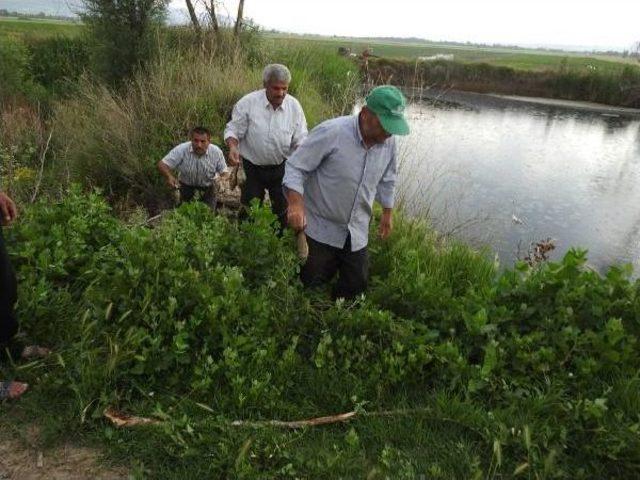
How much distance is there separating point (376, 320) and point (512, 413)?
822 millimetres

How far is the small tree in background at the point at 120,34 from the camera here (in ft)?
30.3

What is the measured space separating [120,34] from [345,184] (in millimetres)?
8005

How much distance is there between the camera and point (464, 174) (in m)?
10.3

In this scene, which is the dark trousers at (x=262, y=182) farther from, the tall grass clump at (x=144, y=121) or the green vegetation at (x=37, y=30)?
the green vegetation at (x=37, y=30)

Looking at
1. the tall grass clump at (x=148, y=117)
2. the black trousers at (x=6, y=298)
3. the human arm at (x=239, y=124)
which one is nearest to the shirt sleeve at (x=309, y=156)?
the black trousers at (x=6, y=298)

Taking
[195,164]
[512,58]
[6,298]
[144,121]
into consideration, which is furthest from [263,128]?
[512,58]

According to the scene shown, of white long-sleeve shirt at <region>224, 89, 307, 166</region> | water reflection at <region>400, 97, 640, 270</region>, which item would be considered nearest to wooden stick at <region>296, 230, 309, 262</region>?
white long-sleeve shirt at <region>224, 89, 307, 166</region>

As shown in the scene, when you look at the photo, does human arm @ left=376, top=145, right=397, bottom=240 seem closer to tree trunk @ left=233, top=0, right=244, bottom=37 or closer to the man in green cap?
the man in green cap

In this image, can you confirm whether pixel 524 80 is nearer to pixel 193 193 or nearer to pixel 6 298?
pixel 193 193

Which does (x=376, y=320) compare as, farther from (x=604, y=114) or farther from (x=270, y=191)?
(x=604, y=114)

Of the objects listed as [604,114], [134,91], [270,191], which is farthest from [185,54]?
[604,114]

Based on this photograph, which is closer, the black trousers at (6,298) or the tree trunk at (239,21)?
the black trousers at (6,298)

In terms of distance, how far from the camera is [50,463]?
2104 mm

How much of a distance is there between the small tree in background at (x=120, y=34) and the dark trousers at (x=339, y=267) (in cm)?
746
